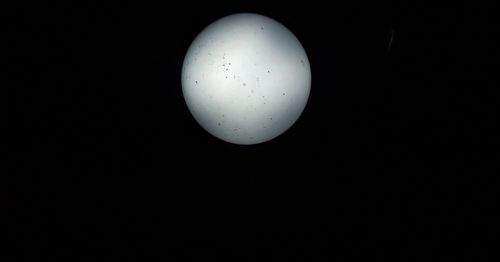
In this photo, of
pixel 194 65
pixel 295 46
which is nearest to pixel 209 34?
pixel 194 65

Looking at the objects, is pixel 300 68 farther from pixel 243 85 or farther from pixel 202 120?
pixel 202 120

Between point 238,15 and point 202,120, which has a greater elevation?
point 238,15

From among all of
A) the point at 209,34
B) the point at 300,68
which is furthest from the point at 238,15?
the point at 300,68

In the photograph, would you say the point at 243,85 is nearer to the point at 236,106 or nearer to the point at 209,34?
the point at 236,106

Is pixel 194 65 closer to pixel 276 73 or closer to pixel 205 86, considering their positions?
pixel 205 86

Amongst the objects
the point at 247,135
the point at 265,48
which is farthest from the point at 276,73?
the point at 247,135

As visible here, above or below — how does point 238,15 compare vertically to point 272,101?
above
